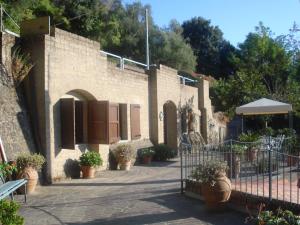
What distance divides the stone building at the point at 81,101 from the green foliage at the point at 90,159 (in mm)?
311

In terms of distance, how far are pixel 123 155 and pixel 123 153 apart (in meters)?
0.07

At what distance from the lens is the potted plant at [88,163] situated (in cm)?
1298

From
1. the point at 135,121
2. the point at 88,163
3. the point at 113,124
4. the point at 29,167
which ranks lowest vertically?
the point at 88,163

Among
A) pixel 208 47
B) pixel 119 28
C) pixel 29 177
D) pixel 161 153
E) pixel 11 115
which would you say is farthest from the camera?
pixel 208 47

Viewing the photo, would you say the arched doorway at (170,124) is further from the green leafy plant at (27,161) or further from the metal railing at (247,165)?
the green leafy plant at (27,161)

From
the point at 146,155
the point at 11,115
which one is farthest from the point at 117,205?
the point at 146,155

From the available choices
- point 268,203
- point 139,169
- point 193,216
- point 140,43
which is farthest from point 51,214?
point 140,43

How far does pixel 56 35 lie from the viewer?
1244cm

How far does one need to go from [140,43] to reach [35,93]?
25.7 metres

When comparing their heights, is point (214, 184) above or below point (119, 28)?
below

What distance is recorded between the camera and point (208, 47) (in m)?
43.4

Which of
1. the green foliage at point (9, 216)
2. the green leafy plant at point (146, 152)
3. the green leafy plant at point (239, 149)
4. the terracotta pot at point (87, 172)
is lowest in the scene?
the terracotta pot at point (87, 172)

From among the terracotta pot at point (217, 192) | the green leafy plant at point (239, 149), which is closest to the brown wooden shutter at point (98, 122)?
the green leafy plant at point (239, 149)

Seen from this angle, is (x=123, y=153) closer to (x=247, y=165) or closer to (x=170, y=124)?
(x=247, y=165)
